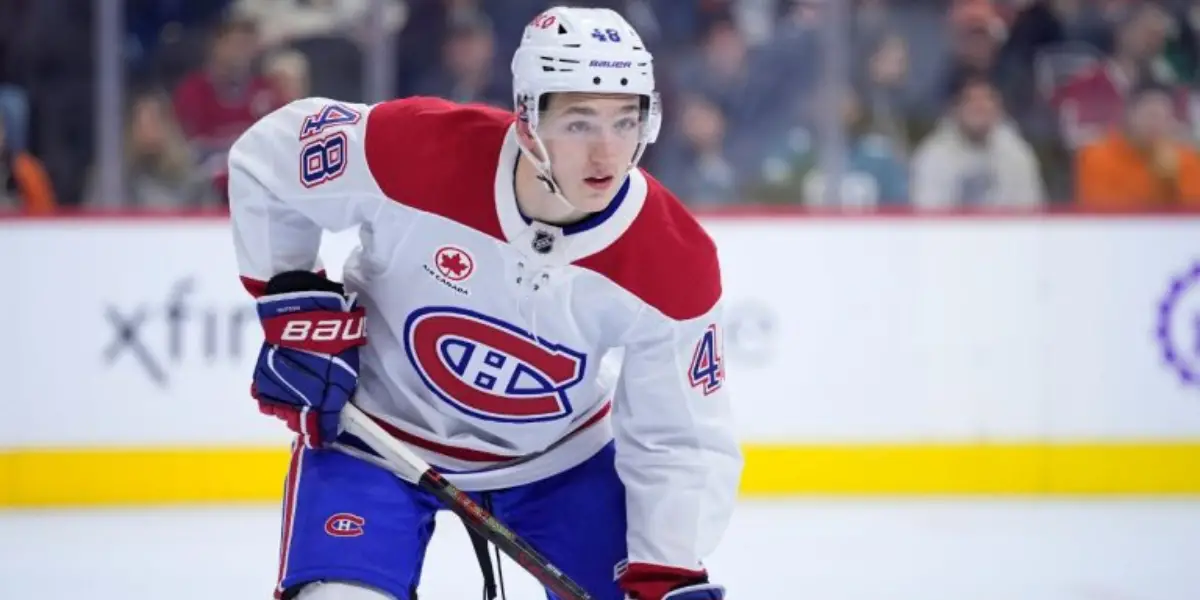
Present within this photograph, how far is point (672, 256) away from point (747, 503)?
2.60m

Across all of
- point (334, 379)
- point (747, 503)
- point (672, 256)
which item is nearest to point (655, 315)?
point (672, 256)

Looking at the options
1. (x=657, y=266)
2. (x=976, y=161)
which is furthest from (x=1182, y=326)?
(x=657, y=266)

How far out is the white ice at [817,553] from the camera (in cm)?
389

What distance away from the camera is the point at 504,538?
2.66 m

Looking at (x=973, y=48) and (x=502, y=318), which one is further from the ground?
(x=973, y=48)

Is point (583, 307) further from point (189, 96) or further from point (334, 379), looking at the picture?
point (189, 96)

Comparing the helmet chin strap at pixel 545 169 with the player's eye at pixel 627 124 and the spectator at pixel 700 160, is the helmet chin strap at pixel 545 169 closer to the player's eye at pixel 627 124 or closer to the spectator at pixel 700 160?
the player's eye at pixel 627 124

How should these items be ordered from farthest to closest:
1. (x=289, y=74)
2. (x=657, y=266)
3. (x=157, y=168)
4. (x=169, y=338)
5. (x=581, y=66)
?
(x=289, y=74), (x=157, y=168), (x=169, y=338), (x=657, y=266), (x=581, y=66)

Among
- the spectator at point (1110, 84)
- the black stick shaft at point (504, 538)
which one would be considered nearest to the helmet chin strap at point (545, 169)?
the black stick shaft at point (504, 538)

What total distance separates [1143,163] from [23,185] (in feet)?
11.5

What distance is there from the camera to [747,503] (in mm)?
4992

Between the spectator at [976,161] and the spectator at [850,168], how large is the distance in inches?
3.3

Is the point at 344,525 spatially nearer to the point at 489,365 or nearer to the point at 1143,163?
the point at 489,365

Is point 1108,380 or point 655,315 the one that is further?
point 1108,380
